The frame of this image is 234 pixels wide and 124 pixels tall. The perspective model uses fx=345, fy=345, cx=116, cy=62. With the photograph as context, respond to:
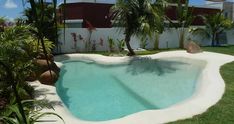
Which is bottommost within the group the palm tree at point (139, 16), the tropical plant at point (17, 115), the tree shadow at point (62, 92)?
the tree shadow at point (62, 92)

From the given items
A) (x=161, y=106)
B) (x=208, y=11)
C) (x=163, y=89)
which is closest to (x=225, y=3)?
(x=208, y=11)

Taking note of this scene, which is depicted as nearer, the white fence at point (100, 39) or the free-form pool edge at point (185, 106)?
the free-form pool edge at point (185, 106)

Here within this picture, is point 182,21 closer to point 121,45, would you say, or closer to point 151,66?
point 121,45

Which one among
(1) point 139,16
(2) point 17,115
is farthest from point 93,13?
(2) point 17,115

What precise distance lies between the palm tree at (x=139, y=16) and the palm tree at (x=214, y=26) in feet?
22.7

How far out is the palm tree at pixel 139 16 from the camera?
17583 mm

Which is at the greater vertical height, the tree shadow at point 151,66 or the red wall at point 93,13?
the red wall at point 93,13

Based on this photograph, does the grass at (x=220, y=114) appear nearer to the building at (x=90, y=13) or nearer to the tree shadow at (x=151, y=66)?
the tree shadow at (x=151, y=66)

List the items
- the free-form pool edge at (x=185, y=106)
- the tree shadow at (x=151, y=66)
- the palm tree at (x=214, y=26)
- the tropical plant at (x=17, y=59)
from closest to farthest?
the free-form pool edge at (x=185, y=106), the tropical plant at (x=17, y=59), the tree shadow at (x=151, y=66), the palm tree at (x=214, y=26)

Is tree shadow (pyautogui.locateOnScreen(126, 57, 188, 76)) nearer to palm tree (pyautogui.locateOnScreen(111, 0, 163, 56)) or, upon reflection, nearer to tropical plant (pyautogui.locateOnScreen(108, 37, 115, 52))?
palm tree (pyautogui.locateOnScreen(111, 0, 163, 56))

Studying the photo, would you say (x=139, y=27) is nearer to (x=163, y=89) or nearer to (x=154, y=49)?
(x=154, y=49)

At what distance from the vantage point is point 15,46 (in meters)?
8.43

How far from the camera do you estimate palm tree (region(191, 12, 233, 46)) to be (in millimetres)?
23844

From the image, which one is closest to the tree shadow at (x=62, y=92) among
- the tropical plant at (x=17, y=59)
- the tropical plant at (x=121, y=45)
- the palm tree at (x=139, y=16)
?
the tropical plant at (x=17, y=59)
